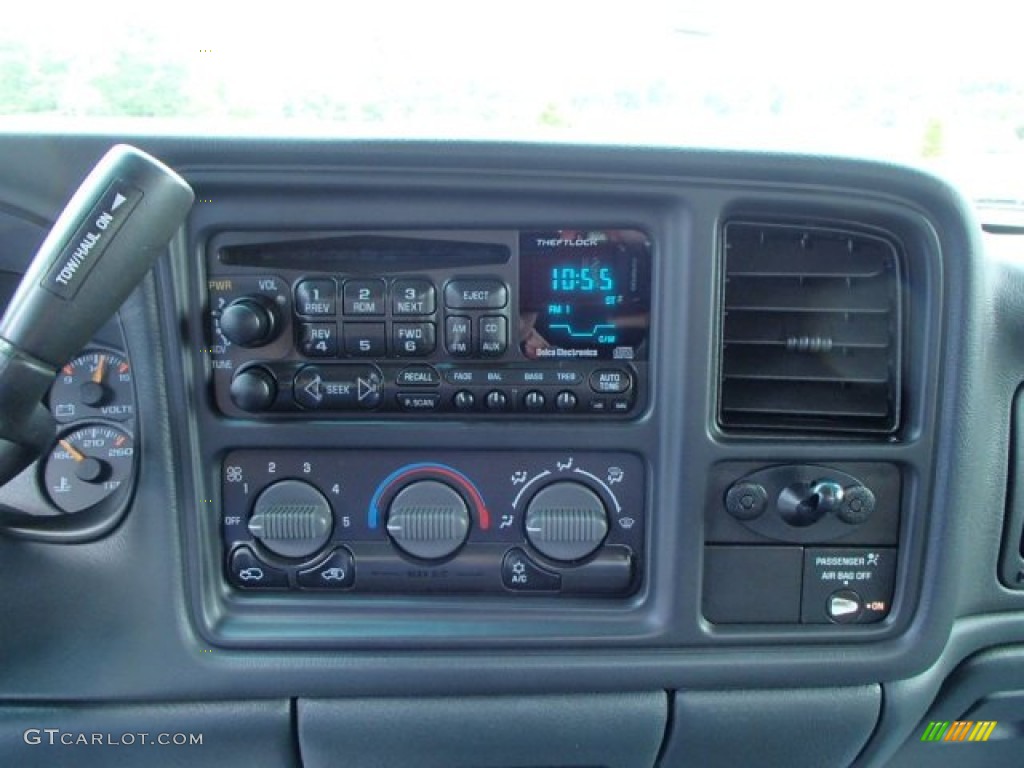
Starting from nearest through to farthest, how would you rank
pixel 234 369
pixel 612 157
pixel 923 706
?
pixel 612 157, pixel 234 369, pixel 923 706

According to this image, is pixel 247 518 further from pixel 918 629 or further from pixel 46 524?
pixel 918 629

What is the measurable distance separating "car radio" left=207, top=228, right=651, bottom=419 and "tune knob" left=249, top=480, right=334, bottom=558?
129 millimetres

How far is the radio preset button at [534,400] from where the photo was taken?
4.12ft

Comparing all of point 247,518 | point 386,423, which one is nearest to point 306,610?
point 247,518

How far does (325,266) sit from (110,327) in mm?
369

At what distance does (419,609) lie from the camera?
4.38 ft

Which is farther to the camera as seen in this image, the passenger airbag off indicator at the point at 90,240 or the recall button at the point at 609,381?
the recall button at the point at 609,381

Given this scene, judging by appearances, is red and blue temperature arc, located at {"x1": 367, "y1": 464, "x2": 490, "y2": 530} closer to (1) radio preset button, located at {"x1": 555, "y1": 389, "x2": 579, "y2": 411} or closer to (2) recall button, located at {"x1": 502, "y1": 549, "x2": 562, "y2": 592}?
(2) recall button, located at {"x1": 502, "y1": 549, "x2": 562, "y2": 592}

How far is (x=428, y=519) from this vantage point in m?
1.29

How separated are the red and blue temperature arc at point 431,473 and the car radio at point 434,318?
4.0 inches

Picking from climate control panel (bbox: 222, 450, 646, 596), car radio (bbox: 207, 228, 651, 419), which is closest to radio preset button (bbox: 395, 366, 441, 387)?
car radio (bbox: 207, 228, 651, 419)

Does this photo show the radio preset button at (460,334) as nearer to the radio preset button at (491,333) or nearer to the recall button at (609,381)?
the radio preset button at (491,333)

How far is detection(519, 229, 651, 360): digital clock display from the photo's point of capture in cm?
125

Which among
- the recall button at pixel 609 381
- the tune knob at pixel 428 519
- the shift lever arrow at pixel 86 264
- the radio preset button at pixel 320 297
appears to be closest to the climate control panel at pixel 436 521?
the tune knob at pixel 428 519
